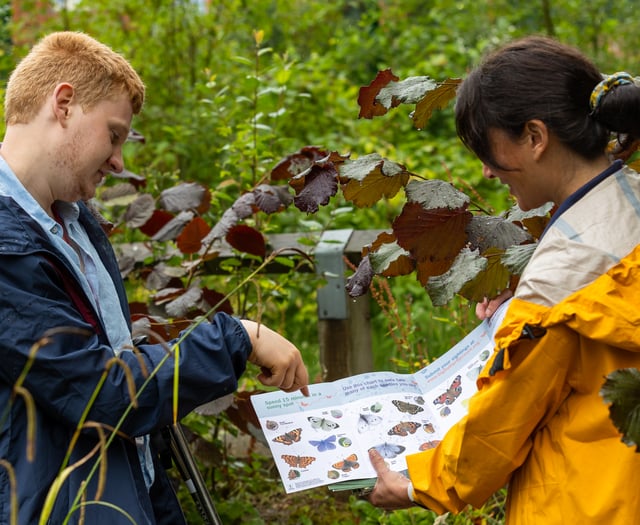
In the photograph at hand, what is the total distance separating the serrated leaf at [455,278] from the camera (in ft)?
6.22

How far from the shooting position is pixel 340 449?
1988mm

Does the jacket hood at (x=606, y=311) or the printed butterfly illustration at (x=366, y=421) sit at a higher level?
the jacket hood at (x=606, y=311)

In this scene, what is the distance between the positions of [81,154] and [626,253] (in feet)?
3.72

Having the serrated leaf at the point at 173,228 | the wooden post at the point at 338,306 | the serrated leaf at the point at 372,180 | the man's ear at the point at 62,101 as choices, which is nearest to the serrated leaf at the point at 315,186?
the serrated leaf at the point at 372,180

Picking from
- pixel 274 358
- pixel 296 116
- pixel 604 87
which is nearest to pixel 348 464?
pixel 274 358

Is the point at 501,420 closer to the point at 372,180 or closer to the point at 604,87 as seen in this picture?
the point at 604,87

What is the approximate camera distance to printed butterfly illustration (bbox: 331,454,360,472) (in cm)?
194

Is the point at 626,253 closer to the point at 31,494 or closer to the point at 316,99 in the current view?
the point at 31,494

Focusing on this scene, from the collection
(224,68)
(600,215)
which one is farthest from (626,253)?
(224,68)

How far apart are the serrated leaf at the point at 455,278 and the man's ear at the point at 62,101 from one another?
2.88ft

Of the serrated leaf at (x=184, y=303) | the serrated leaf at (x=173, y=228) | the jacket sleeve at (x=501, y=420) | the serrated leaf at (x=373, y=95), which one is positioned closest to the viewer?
the jacket sleeve at (x=501, y=420)

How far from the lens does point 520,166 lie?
1.65 m

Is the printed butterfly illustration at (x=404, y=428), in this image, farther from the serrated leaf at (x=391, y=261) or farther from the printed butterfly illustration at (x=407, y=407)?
the serrated leaf at (x=391, y=261)

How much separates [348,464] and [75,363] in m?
0.65
